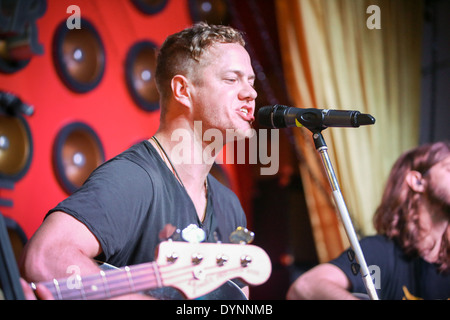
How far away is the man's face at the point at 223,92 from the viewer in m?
1.45

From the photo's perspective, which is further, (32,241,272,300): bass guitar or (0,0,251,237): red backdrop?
(0,0,251,237): red backdrop

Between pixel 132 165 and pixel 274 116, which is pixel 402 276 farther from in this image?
pixel 132 165

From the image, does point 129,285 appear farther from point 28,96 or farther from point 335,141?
point 335,141

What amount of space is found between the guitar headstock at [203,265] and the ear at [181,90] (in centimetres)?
50

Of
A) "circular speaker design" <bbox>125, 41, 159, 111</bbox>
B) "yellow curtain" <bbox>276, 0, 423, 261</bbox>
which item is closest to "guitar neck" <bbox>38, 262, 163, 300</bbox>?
"circular speaker design" <bbox>125, 41, 159, 111</bbox>

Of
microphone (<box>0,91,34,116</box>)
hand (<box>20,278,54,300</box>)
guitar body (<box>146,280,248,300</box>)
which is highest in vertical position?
microphone (<box>0,91,34,116</box>)

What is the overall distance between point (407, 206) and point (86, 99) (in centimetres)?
144

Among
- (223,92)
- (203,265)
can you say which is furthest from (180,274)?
(223,92)

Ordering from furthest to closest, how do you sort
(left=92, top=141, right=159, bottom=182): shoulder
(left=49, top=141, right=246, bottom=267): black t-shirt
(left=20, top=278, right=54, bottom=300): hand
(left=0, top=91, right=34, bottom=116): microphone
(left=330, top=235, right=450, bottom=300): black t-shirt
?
(left=330, top=235, right=450, bottom=300): black t-shirt < (left=0, top=91, right=34, bottom=116): microphone < (left=92, top=141, right=159, bottom=182): shoulder < (left=49, top=141, right=246, bottom=267): black t-shirt < (left=20, top=278, right=54, bottom=300): hand

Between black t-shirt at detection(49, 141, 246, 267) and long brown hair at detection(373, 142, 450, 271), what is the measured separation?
89cm

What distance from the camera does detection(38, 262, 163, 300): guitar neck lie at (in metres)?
0.97

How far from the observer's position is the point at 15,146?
1.64m

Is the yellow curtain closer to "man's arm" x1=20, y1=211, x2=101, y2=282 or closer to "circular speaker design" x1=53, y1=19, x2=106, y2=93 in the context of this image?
"circular speaker design" x1=53, y1=19, x2=106, y2=93

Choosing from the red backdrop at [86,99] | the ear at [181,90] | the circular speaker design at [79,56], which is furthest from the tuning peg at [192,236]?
the circular speaker design at [79,56]
